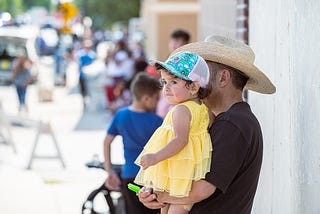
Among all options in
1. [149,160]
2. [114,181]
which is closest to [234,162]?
[149,160]

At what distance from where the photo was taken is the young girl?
342 centimetres

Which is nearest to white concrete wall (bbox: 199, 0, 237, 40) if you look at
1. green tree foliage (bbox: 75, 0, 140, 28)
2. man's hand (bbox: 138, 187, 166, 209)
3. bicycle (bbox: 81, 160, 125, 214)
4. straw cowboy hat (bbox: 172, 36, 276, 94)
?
bicycle (bbox: 81, 160, 125, 214)

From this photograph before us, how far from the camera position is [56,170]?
11828 millimetres

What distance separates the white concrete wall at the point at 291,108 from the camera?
3941mm

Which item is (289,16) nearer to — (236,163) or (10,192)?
(236,163)

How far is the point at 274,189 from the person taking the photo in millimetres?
4691

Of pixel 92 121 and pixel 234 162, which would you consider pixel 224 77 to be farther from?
pixel 92 121

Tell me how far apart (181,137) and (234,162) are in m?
0.28

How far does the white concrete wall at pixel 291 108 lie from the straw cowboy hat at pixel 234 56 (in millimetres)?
321

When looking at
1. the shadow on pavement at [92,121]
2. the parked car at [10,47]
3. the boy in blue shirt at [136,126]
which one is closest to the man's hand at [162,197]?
the boy in blue shirt at [136,126]

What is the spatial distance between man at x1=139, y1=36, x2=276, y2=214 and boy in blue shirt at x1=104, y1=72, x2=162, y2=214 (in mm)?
2340

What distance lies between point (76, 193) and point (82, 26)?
45474 mm

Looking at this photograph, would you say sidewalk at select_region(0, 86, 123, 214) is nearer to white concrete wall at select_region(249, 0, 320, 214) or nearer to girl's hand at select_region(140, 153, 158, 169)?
white concrete wall at select_region(249, 0, 320, 214)

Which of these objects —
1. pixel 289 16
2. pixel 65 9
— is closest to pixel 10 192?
pixel 289 16
